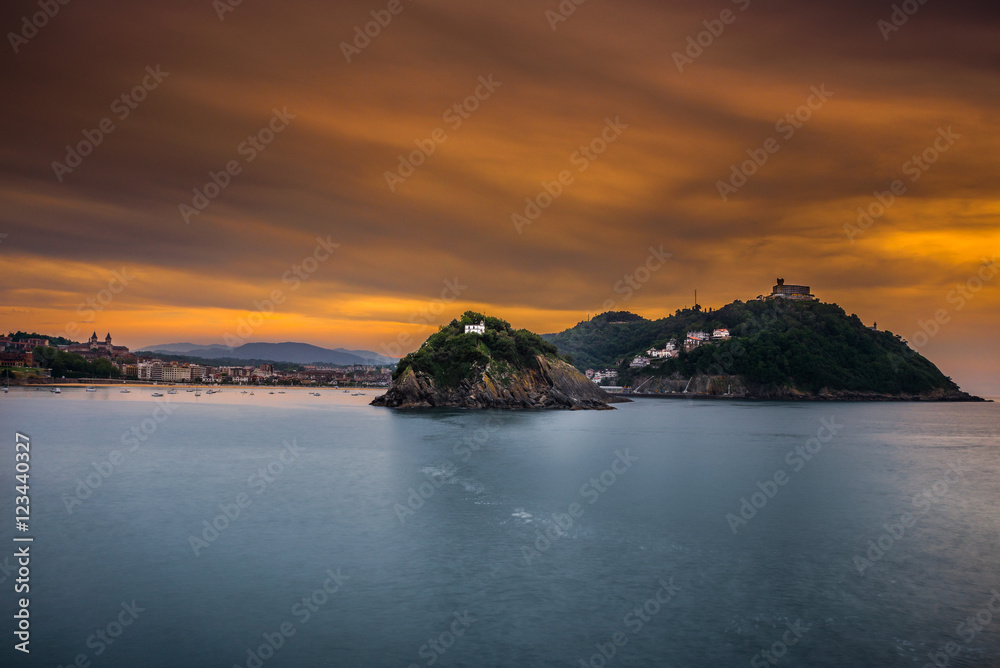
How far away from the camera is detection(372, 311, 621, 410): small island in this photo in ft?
354

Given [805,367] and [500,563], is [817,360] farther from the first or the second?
[500,563]

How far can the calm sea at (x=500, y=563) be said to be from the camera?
41.0 ft

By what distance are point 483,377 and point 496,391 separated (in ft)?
11.4

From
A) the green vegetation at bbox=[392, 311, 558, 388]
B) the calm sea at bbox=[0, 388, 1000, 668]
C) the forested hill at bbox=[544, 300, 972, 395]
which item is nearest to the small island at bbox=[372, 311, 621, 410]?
the green vegetation at bbox=[392, 311, 558, 388]

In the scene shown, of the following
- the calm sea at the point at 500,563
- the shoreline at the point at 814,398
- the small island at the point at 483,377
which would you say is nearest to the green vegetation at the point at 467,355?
the small island at the point at 483,377

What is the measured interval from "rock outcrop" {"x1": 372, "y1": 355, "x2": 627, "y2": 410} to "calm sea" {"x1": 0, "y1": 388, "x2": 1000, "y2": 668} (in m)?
66.1

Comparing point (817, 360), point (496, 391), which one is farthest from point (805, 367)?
point (496, 391)

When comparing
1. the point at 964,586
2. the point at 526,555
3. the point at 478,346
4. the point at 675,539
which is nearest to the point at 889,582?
the point at 964,586

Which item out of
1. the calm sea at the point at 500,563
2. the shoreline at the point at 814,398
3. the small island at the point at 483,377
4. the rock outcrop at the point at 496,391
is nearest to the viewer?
the calm sea at the point at 500,563

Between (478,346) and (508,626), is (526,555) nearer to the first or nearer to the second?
(508,626)

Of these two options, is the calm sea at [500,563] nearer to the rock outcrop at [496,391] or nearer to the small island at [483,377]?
the rock outcrop at [496,391]

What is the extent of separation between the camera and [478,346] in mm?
110188

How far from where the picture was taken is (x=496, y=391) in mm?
107062

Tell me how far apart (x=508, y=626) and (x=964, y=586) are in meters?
13.2
